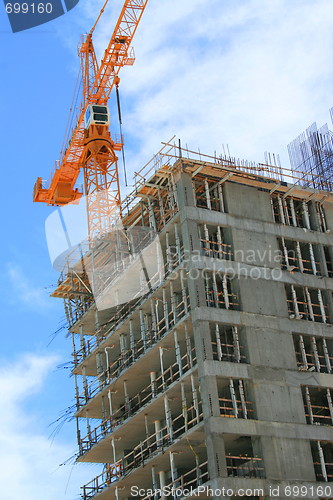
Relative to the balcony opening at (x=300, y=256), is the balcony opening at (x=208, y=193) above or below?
above

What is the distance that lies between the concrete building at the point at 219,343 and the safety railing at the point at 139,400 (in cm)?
15

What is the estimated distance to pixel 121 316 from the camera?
59.9 meters

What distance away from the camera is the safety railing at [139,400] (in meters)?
51.1

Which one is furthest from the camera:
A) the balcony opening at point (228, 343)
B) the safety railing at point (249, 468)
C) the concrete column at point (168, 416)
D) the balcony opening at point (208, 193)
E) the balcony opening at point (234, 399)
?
the balcony opening at point (208, 193)

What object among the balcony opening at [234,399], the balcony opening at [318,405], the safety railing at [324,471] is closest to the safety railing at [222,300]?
the balcony opening at [234,399]

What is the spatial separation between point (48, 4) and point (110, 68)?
35.2 metres

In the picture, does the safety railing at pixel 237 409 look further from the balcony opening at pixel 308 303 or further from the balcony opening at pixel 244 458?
the balcony opening at pixel 308 303

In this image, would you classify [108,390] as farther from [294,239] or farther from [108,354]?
[294,239]

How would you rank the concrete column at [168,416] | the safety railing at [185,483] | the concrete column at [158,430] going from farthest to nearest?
the concrete column at [158,430], the concrete column at [168,416], the safety railing at [185,483]

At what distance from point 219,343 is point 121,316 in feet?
39.3
